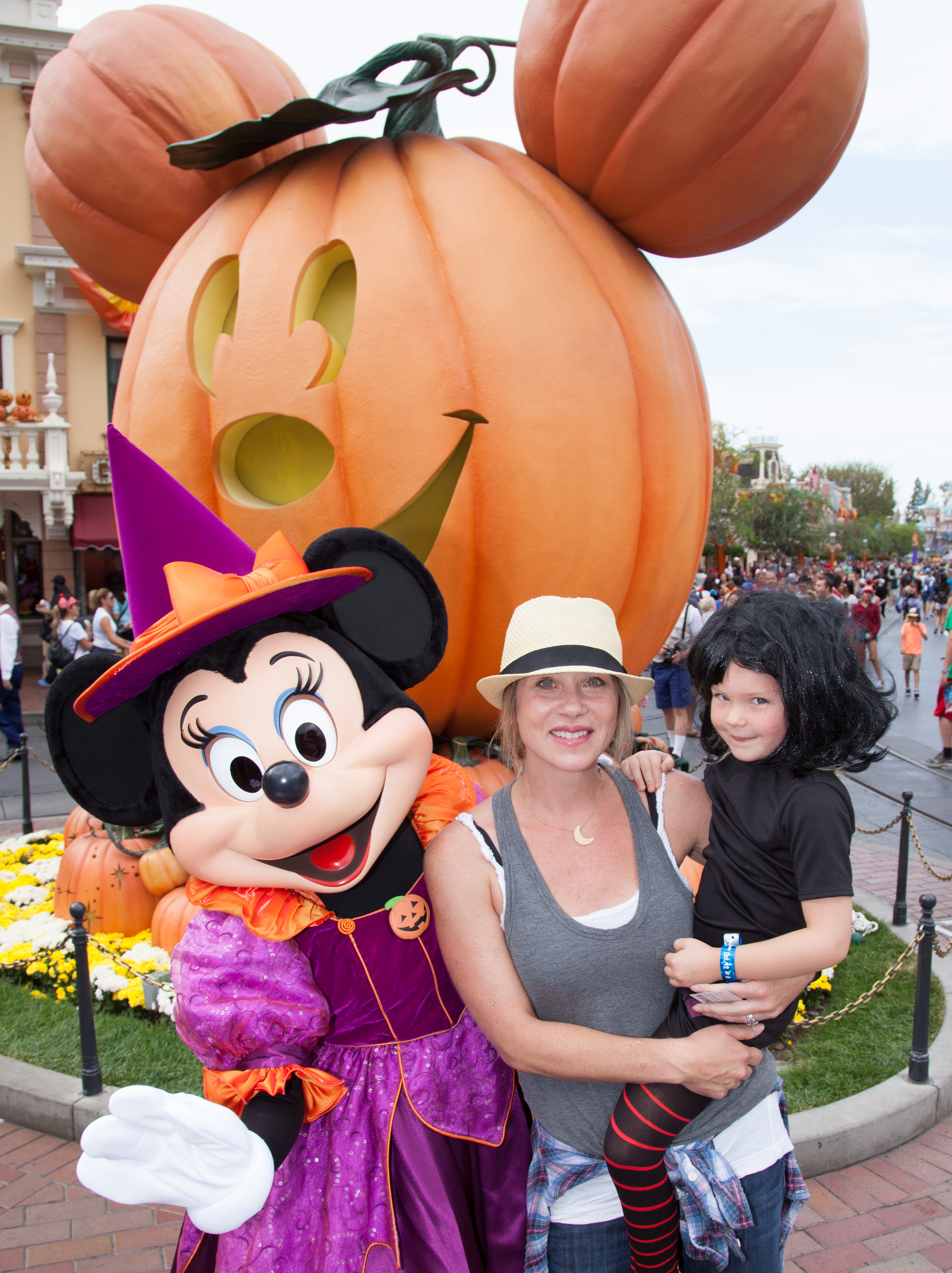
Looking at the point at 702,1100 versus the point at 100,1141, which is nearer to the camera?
the point at 100,1141

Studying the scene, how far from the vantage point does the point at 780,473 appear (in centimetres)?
7688

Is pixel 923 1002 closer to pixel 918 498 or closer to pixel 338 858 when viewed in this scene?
pixel 338 858

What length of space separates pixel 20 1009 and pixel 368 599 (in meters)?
2.82

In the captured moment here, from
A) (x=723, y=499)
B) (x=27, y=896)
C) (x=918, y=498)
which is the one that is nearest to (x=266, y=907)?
(x=27, y=896)

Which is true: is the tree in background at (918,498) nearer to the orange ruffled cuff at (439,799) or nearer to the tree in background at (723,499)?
the tree in background at (723,499)

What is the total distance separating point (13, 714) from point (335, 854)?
26.6 feet

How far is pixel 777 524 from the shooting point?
41625mm

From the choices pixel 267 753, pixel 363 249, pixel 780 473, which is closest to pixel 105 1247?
pixel 267 753

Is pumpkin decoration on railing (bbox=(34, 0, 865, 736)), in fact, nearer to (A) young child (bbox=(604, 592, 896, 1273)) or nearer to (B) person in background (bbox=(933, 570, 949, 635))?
(A) young child (bbox=(604, 592, 896, 1273))

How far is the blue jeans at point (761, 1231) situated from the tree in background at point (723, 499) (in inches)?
1114

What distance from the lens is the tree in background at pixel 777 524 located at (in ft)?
136

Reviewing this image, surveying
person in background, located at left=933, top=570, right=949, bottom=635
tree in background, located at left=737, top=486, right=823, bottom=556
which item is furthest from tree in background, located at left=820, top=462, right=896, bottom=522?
person in background, located at left=933, top=570, right=949, bottom=635

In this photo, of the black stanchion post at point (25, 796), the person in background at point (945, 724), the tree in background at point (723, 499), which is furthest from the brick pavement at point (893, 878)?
the tree in background at point (723, 499)

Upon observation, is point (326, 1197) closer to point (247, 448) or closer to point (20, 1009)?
point (247, 448)
